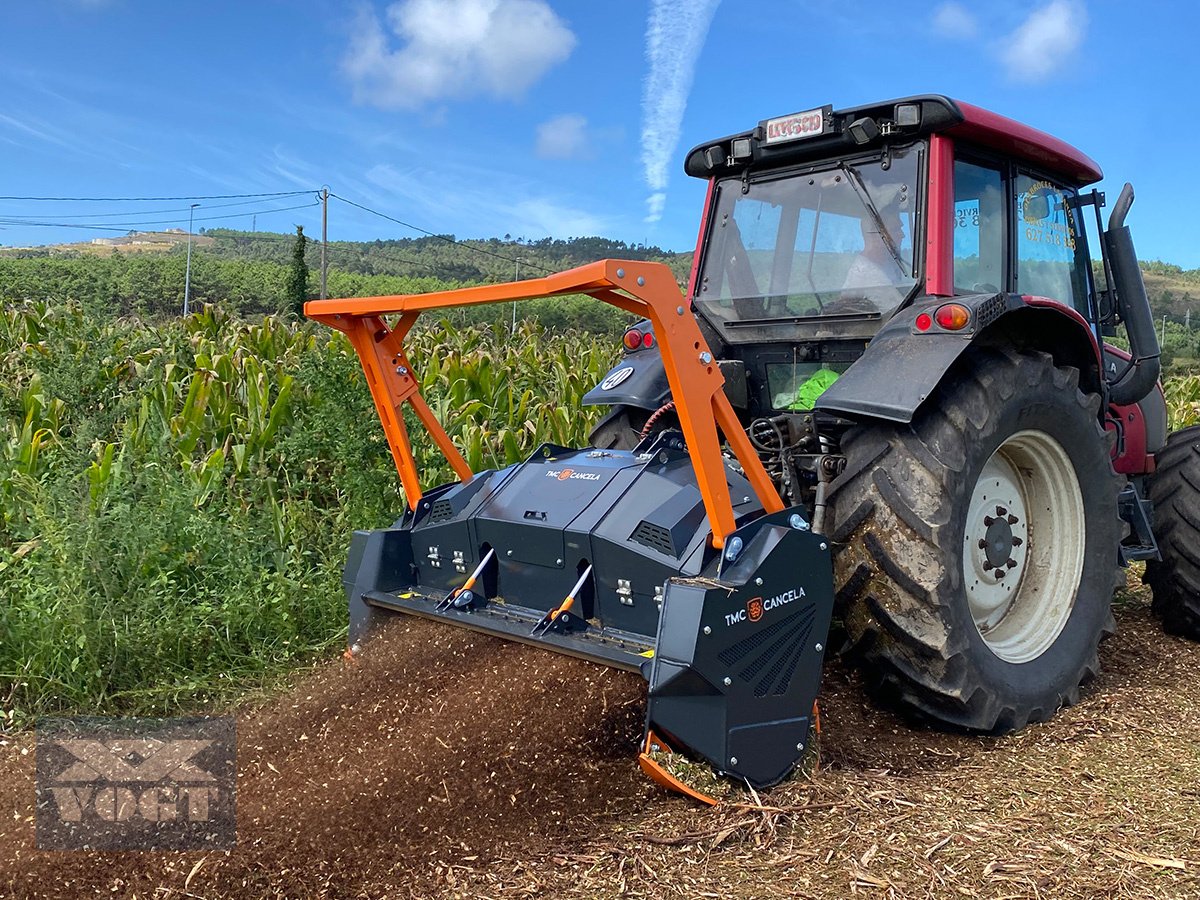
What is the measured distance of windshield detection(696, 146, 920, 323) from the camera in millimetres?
3674

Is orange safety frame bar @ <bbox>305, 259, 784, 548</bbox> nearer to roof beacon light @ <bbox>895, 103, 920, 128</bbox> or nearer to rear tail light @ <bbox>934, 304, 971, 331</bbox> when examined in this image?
rear tail light @ <bbox>934, 304, 971, 331</bbox>

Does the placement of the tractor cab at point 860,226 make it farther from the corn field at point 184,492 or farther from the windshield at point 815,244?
the corn field at point 184,492

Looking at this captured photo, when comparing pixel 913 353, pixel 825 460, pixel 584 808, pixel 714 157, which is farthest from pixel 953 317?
pixel 584 808

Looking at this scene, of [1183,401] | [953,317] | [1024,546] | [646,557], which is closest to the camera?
[646,557]

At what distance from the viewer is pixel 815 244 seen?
13.1 ft

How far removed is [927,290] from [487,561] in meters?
1.81

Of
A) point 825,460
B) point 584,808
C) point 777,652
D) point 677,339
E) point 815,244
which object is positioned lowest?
point 584,808

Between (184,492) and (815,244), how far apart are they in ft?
9.74

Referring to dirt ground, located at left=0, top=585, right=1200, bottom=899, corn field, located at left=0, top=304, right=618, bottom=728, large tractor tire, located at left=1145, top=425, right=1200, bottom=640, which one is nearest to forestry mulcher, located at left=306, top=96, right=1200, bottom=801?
dirt ground, located at left=0, top=585, right=1200, bottom=899

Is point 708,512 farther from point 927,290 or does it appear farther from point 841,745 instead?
point 927,290

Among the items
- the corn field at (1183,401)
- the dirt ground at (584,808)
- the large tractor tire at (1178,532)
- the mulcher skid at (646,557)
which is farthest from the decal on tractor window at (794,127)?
the corn field at (1183,401)

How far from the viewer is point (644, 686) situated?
2939 millimetres

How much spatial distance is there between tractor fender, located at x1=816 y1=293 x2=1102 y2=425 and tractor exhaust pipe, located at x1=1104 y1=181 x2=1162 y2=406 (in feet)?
3.64

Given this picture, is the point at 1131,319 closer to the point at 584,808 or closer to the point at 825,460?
the point at 825,460
